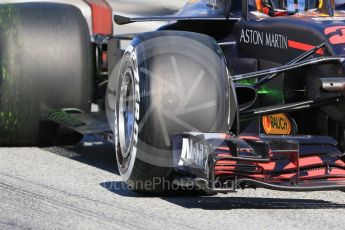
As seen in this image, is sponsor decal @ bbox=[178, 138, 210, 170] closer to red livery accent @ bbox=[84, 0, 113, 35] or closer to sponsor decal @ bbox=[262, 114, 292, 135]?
sponsor decal @ bbox=[262, 114, 292, 135]

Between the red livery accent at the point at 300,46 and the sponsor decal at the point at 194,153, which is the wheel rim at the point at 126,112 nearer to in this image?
the sponsor decal at the point at 194,153

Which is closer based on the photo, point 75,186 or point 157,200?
point 157,200

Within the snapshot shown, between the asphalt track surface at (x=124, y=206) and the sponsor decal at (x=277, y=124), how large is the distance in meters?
0.50

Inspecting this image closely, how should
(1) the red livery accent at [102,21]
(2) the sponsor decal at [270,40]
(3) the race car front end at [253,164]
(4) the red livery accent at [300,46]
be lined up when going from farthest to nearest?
1. (1) the red livery accent at [102,21]
2. (2) the sponsor decal at [270,40]
3. (4) the red livery accent at [300,46]
4. (3) the race car front end at [253,164]

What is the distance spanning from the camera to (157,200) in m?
6.18

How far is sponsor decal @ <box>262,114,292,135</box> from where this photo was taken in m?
6.89

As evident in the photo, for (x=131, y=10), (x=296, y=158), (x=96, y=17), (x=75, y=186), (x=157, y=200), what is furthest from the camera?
(x=131, y=10)

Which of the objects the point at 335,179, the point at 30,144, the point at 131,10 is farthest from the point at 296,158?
the point at 131,10

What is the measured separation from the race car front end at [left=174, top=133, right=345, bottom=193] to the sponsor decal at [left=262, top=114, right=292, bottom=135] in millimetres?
838

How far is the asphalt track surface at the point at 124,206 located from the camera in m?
5.48

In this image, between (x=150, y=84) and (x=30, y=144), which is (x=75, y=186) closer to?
(x=150, y=84)

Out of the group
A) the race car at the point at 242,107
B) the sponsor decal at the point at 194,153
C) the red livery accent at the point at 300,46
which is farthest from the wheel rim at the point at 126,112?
the red livery accent at the point at 300,46

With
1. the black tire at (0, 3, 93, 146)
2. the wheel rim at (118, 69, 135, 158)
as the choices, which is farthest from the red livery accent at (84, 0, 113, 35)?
the wheel rim at (118, 69, 135, 158)

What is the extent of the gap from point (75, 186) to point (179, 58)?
1141mm
